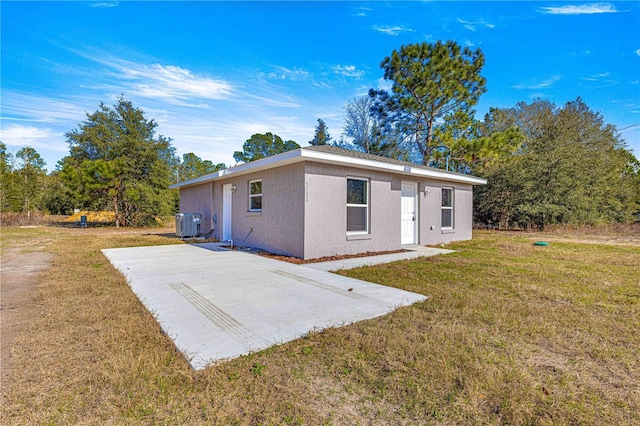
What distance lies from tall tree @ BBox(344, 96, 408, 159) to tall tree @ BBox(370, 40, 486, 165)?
164cm

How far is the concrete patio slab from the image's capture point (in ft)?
9.04

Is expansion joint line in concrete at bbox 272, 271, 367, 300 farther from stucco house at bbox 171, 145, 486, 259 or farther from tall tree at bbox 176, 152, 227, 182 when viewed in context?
tall tree at bbox 176, 152, 227, 182

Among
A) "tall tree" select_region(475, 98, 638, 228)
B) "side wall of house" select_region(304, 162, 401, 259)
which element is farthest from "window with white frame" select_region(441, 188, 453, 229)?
"tall tree" select_region(475, 98, 638, 228)

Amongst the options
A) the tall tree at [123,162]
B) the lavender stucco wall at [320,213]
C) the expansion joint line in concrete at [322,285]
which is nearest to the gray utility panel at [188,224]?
the lavender stucco wall at [320,213]

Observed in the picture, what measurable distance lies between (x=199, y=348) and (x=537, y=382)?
2.52 m

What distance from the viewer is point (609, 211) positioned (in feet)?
59.3

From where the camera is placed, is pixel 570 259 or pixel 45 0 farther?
pixel 570 259

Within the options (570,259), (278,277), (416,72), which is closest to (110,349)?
(278,277)

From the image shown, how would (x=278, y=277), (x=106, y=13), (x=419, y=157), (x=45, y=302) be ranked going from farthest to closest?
(x=419, y=157), (x=106, y=13), (x=278, y=277), (x=45, y=302)

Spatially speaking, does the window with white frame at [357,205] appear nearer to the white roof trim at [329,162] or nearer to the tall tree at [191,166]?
the white roof trim at [329,162]

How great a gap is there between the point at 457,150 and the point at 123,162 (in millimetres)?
19902

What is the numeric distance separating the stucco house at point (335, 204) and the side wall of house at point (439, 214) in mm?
34

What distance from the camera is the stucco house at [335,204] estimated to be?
715 cm

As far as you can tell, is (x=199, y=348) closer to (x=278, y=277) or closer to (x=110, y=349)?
(x=110, y=349)
